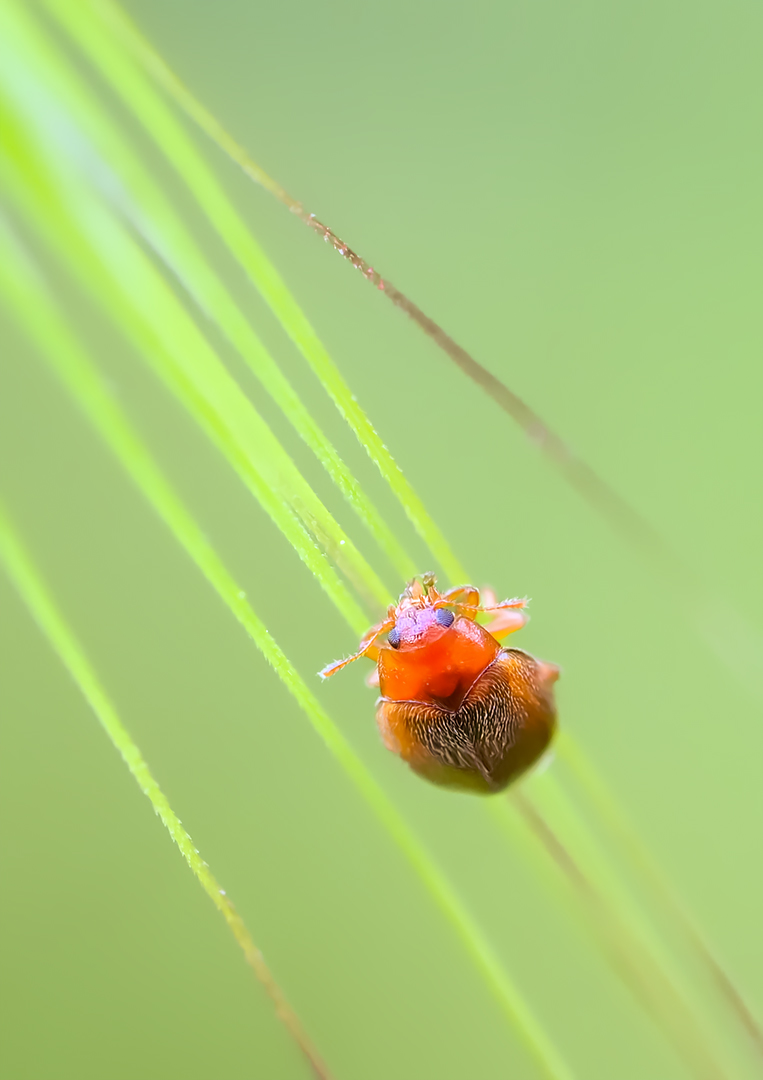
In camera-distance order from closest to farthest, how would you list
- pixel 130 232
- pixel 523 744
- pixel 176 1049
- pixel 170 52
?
pixel 130 232 < pixel 523 744 < pixel 176 1049 < pixel 170 52

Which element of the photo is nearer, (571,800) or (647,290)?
(571,800)

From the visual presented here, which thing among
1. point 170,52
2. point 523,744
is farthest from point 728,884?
point 170,52

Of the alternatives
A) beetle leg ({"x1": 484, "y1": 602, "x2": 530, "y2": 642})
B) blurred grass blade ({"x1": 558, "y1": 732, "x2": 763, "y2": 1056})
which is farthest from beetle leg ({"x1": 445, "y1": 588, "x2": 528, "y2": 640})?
blurred grass blade ({"x1": 558, "y1": 732, "x2": 763, "y2": 1056})

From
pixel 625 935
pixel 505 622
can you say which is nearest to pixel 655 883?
pixel 625 935

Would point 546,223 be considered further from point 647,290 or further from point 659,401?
point 659,401

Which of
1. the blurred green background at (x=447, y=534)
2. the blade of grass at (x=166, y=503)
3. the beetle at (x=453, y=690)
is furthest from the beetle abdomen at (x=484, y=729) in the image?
the blurred green background at (x=447, y=534)

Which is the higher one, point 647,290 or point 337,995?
point 647,290

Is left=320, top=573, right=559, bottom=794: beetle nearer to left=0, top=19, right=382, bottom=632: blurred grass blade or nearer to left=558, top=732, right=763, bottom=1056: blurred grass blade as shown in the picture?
left=558, top=732, right=763, bottom=1056: blurred grass blade

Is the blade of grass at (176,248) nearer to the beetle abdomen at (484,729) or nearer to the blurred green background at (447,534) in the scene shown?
the beetle abdomen at (484,729)
